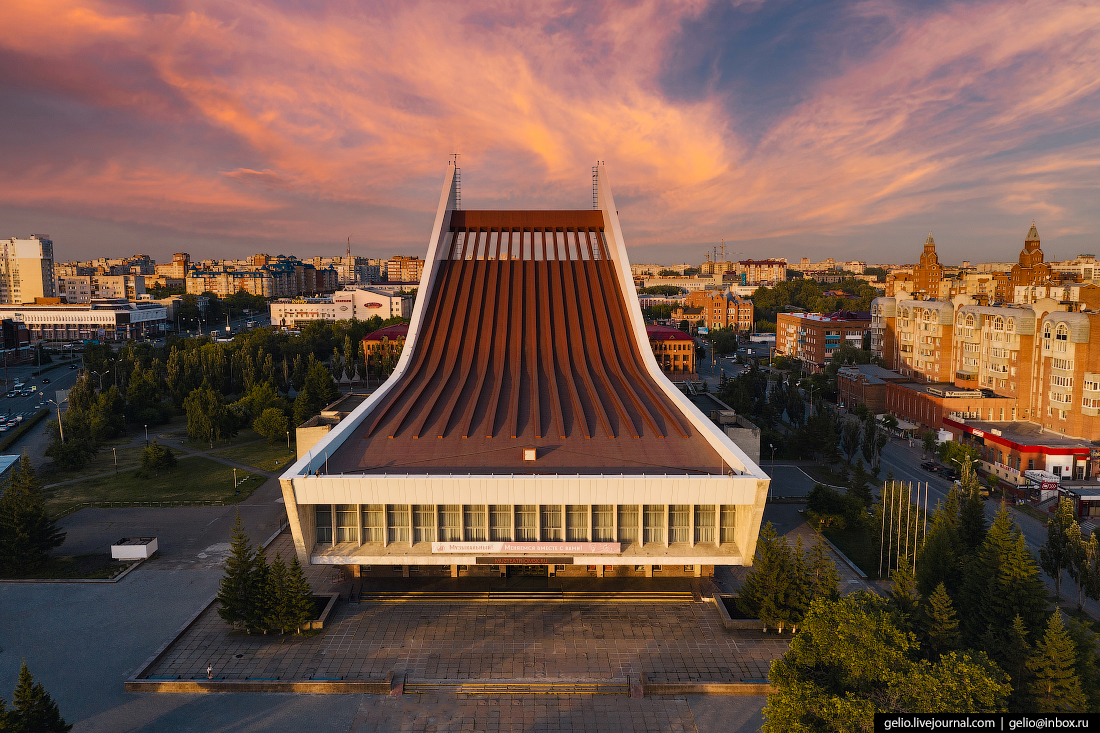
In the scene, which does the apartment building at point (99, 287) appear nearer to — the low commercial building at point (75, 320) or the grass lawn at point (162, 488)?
the low commercial building at point (75, 320)

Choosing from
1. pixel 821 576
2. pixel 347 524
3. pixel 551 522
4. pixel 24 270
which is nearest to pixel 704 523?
pixel 821 576

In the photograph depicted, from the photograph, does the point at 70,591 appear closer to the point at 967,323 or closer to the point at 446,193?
the point at 446,193

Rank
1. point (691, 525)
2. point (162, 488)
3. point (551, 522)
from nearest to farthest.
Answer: point (691, 525) < point (551, 522) < point (162, 488)

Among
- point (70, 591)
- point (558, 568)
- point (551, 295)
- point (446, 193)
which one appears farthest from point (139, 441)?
point (558, 568)

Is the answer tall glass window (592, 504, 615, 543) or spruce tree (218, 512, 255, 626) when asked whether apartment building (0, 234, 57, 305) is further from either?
tall glass window (592, 504, 615, 543)

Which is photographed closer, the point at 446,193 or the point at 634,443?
the point at 634,443

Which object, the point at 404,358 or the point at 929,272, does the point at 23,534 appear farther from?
the point at 929,272

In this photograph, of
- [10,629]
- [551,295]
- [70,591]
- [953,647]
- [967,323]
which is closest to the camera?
[953,647]

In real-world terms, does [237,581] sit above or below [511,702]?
above

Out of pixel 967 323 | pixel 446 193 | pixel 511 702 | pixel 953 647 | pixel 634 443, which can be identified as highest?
pixel 446 193
